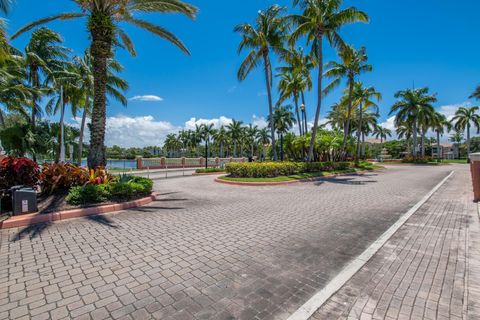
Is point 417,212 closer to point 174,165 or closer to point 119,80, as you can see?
point 119,80

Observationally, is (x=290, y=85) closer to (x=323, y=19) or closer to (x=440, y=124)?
(x=323, y=19)

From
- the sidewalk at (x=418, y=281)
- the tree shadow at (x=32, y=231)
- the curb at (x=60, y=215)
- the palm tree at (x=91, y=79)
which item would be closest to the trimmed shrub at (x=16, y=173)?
the curb at (x=60, y=215)

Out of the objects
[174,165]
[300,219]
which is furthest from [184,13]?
[174,165]

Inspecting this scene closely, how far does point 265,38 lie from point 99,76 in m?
12.2

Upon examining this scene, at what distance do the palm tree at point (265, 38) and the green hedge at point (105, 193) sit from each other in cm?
1170

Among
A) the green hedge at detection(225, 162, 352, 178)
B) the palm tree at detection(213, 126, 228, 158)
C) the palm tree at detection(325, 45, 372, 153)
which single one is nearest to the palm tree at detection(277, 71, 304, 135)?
the palm tree at detection(325, 45, 372, 153)

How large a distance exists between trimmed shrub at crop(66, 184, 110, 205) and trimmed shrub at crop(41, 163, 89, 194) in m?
0.73

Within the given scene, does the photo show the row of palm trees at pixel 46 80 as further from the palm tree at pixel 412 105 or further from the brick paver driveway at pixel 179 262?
the palm tree at pixel 412 105

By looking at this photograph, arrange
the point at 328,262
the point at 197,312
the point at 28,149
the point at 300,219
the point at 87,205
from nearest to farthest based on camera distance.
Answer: the point at 197,312 < the point at 328,262 < the point at 300,219 < the point at 87,205 < the point at 28,149

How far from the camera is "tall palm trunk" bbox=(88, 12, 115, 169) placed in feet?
29.1

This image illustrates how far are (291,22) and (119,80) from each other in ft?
52.2

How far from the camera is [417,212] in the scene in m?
7.45

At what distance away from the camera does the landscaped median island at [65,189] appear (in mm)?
6668

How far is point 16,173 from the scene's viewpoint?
6914 mm
